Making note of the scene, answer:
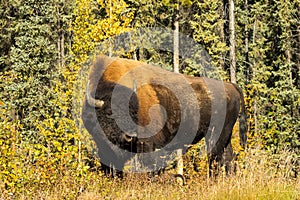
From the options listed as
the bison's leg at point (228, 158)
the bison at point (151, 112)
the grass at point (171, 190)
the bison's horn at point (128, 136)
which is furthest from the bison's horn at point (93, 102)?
the bison's leg at point (228, 158)

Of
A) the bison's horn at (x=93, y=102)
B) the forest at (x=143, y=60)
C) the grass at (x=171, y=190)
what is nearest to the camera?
the grass at (x=171, y=190)

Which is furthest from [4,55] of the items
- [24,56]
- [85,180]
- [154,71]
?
[85,180]

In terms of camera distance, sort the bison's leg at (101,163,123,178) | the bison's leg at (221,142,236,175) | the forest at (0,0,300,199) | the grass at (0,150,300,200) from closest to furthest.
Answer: the grass at (0,150,300,200)
the forest at (0,0,300,199)
the bison's leg at (101,163,123,178)
the bison's leg at (221,142,236,175)

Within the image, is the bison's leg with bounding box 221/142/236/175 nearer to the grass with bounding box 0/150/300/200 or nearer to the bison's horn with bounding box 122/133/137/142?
the bison's horn with bounding box 122/133/137/142

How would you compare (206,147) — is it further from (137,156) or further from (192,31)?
(192,31)

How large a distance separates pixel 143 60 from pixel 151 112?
40.2 feet

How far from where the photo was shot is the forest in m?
6.52

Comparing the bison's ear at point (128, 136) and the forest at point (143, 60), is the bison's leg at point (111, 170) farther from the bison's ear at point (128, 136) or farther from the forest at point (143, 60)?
the bison's ear at point (128, 136)

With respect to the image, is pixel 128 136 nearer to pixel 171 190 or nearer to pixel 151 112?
pixel 151 112

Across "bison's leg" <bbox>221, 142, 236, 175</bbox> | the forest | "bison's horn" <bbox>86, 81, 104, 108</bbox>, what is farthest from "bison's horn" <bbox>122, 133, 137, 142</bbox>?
"bison's leg" <bbox>221, 142, 236, 175</bbox>

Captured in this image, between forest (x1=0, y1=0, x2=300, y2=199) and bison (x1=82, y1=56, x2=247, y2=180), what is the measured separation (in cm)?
59

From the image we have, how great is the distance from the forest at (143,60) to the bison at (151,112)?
590 millimetres

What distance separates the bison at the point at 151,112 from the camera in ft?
27.8

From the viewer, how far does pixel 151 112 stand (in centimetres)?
898
